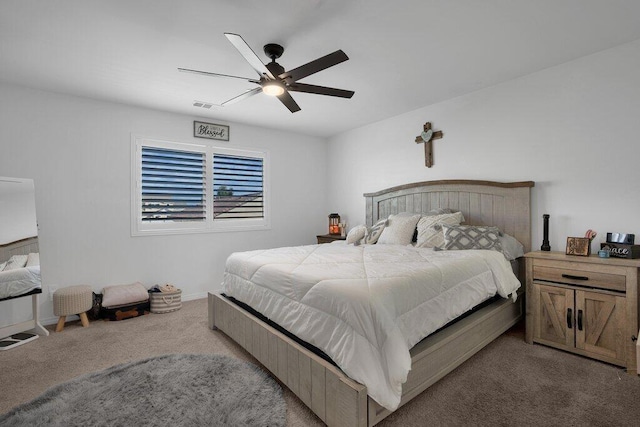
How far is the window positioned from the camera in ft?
12.7

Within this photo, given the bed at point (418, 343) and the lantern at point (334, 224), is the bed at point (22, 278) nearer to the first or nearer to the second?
the bed at point (418, 343)

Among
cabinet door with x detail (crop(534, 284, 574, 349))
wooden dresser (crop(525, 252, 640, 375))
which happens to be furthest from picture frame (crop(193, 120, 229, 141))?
cabinet door with x detail (crop(534, 284, 574, 349))

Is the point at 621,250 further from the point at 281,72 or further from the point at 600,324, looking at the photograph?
the point at 281,72

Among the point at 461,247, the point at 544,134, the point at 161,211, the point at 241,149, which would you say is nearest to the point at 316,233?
the point at 241,149

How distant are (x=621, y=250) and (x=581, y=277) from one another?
0.35 metres

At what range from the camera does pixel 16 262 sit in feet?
9.55

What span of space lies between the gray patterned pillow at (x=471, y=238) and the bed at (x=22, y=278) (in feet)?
13.2

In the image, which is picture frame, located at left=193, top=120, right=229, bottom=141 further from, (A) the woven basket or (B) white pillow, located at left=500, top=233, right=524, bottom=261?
(B) white pillow, located at left=500, top=233, right=524, bottom=261

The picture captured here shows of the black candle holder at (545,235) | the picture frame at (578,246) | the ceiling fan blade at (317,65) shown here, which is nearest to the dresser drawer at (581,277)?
the picture frame at (578,246)

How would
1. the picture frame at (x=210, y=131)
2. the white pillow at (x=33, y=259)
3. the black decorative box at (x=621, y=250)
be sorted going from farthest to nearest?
the picture frame at (x=210, y=131) → the white pillow at (x=33, y=259) → the black decorative box at (x=621, y=250)

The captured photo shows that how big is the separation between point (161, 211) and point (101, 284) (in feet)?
3.53

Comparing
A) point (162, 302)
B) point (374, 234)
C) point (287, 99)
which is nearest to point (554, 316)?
point (374, 234)

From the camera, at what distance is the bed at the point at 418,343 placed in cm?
154

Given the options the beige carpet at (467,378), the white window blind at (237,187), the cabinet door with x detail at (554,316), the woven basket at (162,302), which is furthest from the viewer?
the white window blind at (237,187)
